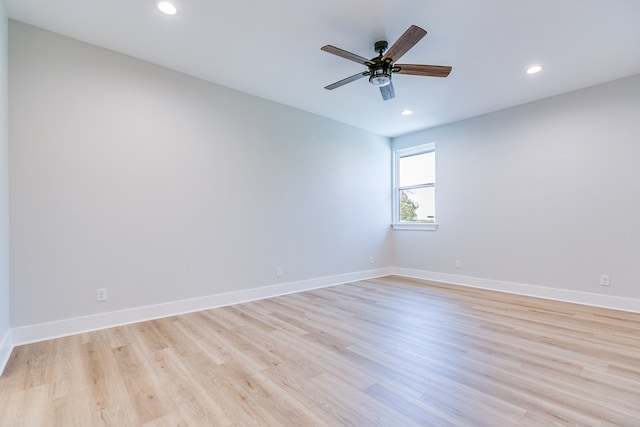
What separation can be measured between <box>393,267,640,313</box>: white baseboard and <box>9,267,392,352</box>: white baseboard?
73.3 inches

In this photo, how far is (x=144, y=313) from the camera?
9.79 ft

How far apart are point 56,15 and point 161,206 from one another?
5.69 ft

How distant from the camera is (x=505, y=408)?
158cm

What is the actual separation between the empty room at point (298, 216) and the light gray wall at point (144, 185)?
0.02 meters

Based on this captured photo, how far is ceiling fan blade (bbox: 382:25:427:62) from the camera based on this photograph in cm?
202

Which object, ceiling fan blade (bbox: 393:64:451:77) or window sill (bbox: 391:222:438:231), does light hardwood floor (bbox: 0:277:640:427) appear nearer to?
window sill (bbox: 391:222:438:231)

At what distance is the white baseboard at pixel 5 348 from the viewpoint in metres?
2.02

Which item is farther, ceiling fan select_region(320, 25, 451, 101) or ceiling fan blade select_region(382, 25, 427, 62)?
ceiling fan select_region(320, 25, 451, 101)

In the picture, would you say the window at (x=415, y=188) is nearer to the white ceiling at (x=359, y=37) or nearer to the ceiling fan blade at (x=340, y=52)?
the white ceiling at (x=359, y=37)

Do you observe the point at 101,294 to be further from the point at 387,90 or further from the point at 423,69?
the point at 423,69

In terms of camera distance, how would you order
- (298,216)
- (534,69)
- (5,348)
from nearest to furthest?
(5,348), (534,69), (298,216)

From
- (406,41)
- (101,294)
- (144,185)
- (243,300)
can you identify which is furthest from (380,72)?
(101,294)

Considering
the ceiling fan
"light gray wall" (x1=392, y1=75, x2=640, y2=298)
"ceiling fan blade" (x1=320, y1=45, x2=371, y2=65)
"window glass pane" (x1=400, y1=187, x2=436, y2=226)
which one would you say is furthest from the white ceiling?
"window glass pane" (x1=400, y1=187, x2=436, y2=226)

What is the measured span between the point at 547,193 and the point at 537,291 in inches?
51.1
